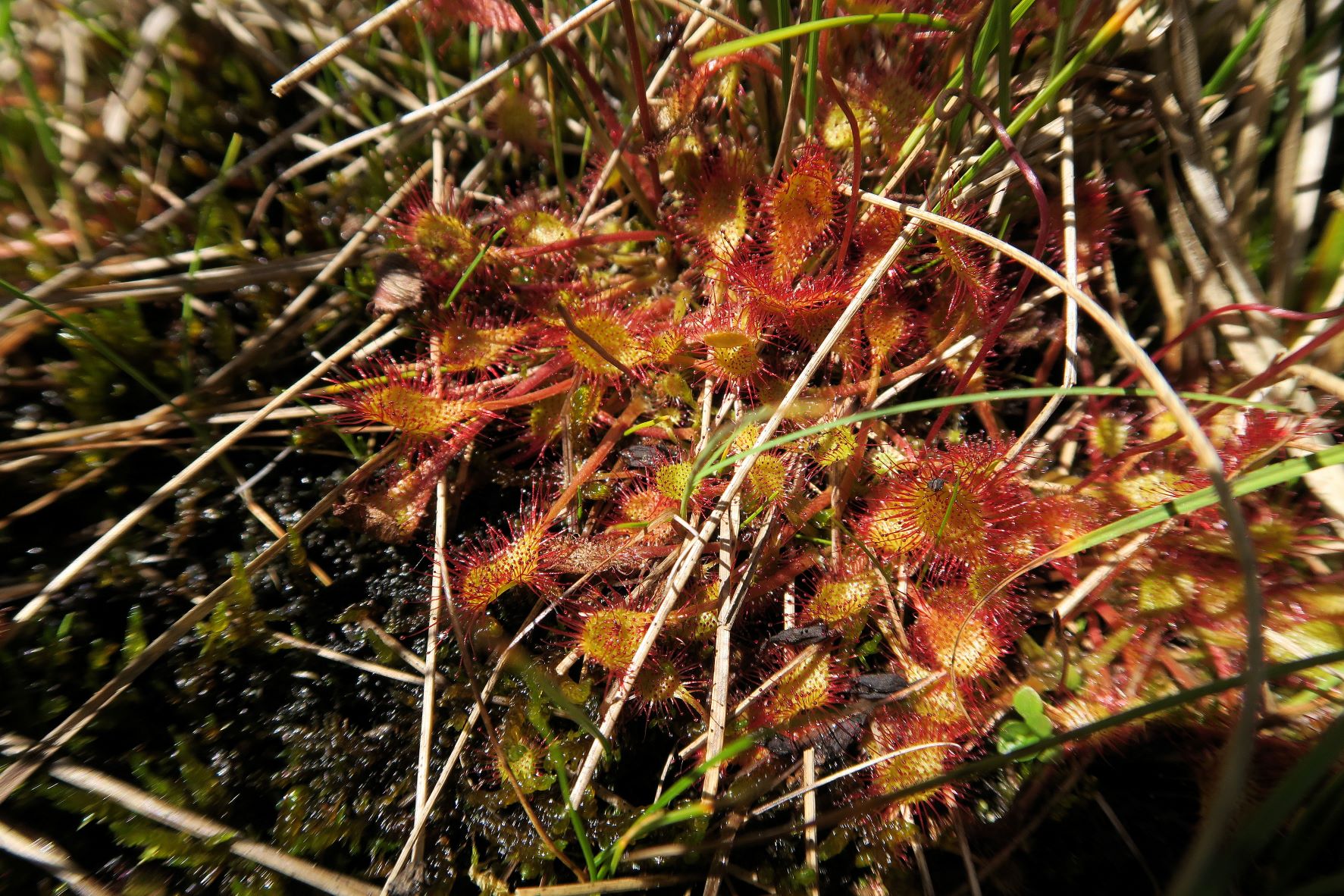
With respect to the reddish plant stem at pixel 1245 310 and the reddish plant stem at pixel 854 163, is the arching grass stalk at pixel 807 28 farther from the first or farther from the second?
the reddish plant stem at pixel 1245 310

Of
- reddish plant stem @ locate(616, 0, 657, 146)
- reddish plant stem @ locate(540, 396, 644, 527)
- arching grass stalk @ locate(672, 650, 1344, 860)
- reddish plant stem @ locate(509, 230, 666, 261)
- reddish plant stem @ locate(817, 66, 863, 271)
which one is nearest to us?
arching grass stalk @ locate(672, 650, 1344, 860)

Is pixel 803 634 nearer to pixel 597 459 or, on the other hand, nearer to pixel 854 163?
pixel 597 459

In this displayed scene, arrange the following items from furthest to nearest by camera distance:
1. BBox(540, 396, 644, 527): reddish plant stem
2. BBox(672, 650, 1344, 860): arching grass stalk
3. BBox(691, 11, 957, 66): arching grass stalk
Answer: BBox(540, 396, 644, 527): reddish plant stem, BBox(691, 11, 957, 66): arching grass stalk, BBox(672, 650, 1344, 860): arching grass stalk

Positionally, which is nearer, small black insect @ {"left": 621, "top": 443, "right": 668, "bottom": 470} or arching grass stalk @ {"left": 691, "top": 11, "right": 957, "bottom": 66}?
arching grass stalk @ {"left": 691, "top": 11, "right": 957, "bottom": 66}

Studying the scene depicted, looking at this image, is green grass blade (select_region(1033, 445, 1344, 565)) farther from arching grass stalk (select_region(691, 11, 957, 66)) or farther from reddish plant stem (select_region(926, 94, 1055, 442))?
arching grass stalk (select_region(691, 11, 957, 66))

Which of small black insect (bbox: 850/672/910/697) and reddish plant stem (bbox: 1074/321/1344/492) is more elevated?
reddish plant stem (bbox: 1074/321/1344/492)

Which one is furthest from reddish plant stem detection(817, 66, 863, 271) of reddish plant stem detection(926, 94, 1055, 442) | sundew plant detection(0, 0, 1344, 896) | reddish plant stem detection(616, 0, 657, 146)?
reddish plant stem detection(616, 0, 657, 146)

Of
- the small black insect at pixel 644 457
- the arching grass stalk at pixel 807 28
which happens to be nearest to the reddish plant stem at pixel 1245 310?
the arching grass stalk at pixel 807 28
